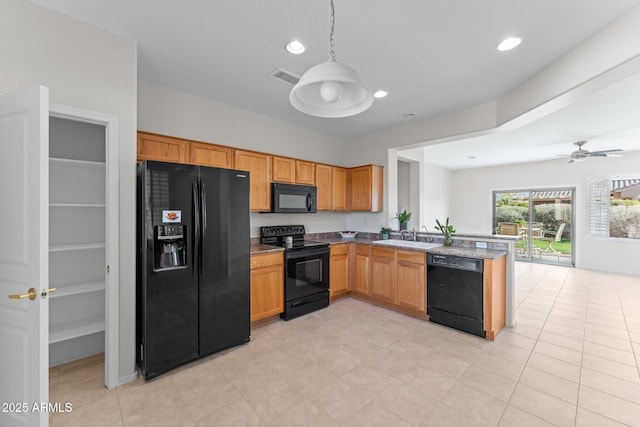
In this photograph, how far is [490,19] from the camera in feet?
6.52

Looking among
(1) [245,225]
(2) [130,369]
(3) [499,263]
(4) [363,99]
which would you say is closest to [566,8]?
(4) [363,99]

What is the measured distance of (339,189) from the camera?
4688mm

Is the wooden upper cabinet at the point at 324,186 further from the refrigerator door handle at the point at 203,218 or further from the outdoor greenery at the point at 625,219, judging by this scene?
the outdoor greenery at the point at 625,219

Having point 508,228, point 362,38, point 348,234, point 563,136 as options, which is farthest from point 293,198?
point 508,228

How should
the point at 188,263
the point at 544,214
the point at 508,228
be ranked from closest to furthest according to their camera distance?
the point at 188,263 < the point at 544,214 < the point at 508,228

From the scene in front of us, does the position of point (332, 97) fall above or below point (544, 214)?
above

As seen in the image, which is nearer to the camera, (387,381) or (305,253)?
(387,381)

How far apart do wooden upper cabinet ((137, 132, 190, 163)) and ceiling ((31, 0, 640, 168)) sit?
0.68m

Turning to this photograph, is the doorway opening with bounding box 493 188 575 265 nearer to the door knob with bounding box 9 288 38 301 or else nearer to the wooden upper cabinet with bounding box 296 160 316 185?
the wooden upper cabinet with bounding box 296 160 316 185

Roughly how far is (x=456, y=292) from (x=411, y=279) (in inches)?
22.4

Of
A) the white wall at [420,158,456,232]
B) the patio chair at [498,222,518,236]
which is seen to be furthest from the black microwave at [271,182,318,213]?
the patio chair at [498,222,518,236]

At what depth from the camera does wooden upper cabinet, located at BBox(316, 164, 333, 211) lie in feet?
14.4

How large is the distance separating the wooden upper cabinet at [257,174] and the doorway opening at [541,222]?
719 centimetres

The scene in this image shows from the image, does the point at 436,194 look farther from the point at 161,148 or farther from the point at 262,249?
the point at 161,148
